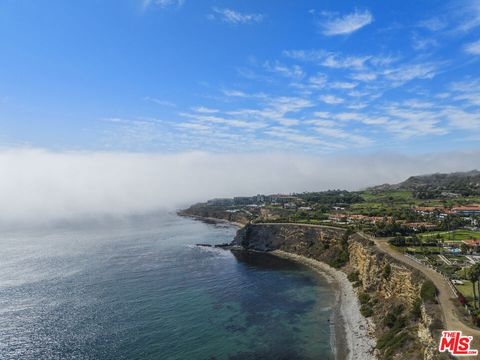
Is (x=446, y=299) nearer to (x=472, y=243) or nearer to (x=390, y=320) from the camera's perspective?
(x=390, y=320)

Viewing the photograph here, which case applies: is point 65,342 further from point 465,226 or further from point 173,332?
point 465,226

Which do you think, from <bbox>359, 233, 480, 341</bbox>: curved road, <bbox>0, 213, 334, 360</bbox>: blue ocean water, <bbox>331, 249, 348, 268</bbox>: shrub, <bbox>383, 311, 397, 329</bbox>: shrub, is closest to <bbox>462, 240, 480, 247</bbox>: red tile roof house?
<bbox>359, 233, 480, 341</bbox>: curved road

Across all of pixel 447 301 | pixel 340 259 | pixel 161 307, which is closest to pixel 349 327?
pixel 447 301

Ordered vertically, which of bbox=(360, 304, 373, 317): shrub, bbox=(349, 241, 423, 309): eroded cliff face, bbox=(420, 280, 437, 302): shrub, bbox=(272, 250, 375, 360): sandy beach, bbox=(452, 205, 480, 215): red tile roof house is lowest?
bbox=(272, 250, 375, 360): sandy beach

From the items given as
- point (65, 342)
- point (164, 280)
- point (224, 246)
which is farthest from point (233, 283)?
point (224, 246)

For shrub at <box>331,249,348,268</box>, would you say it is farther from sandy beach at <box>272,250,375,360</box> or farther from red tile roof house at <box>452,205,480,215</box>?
red tile roof house at <box>452,205,480,215</box>

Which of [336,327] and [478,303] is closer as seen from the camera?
[478,303]
